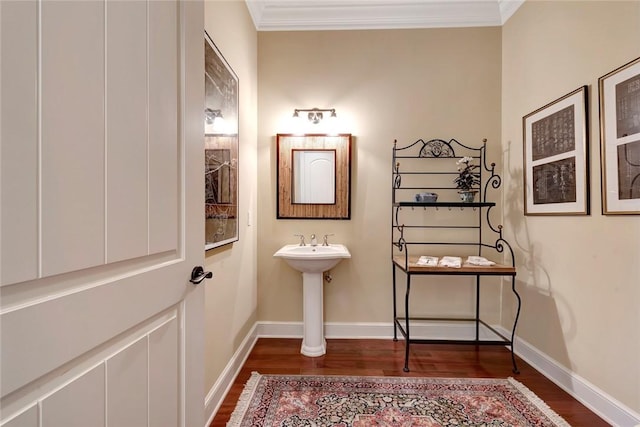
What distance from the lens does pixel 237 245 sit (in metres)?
2.10

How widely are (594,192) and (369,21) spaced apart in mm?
2175

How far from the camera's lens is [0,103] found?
0.47 m

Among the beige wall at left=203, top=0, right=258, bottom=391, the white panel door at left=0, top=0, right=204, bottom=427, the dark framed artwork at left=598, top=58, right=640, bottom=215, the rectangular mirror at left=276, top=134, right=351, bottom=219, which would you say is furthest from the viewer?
the rectangular mirror at left=276, top=134, right=351, bottom=219

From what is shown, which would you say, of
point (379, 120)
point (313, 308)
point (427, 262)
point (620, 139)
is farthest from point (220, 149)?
point (620, 139)

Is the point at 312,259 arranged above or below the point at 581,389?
above

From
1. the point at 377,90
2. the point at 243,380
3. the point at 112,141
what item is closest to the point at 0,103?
the point at 112,141

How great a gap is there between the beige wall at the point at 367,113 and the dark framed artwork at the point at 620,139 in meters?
1.00

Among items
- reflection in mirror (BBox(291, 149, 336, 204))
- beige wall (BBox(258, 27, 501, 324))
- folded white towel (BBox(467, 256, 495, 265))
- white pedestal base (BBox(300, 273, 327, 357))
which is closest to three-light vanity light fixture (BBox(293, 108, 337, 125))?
beige wall (BBox(258, 27, 501, 324))

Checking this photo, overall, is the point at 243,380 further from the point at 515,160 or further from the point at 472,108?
the point at 472,108

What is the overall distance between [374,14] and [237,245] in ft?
7.63

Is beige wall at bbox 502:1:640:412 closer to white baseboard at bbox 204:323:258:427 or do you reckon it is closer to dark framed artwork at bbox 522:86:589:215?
dark framed artwork at bbox 522:86:589:215

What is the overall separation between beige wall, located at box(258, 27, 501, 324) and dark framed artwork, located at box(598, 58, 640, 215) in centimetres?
100

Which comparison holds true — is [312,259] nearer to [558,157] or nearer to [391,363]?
[391,363]

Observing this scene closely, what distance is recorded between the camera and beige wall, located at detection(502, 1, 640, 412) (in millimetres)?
1505
